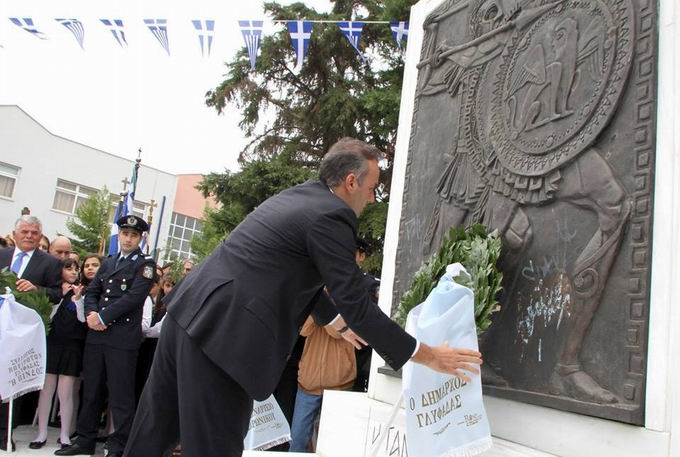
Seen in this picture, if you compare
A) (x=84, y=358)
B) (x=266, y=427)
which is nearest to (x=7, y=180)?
(x=84, y=358)

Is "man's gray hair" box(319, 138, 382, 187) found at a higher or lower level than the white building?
lower

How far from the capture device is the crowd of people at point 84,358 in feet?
15.4

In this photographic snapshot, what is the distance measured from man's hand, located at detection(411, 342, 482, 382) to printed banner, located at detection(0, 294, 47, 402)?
12.8 ft

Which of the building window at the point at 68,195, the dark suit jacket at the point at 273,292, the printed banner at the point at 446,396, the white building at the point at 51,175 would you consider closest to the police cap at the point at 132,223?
the dark suit jacket at the point at 273,292

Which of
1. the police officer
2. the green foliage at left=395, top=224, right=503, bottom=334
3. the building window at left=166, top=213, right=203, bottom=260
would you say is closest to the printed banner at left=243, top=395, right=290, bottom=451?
the police officer

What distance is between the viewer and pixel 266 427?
14.1 ft

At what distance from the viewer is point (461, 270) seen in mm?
2857

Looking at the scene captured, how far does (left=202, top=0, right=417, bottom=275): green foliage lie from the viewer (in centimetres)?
1269

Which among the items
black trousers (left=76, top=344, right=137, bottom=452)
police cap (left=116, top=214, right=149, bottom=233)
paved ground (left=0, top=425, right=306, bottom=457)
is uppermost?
police cap (left=116, top=214, right=149, bottom=233)

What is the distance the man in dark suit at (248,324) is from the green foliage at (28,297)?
3.44 m

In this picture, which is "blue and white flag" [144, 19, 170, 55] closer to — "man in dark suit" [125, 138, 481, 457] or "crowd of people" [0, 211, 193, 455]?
"crowd of people" [0, 211, 193, 455]

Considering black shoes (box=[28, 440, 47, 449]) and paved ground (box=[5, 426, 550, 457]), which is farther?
black shoes (box=[28, 440, 47, 449])

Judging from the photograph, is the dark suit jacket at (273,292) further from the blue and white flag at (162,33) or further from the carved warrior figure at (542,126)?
the blue and white flag at (162,33)

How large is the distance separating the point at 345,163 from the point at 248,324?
31.7 inches
